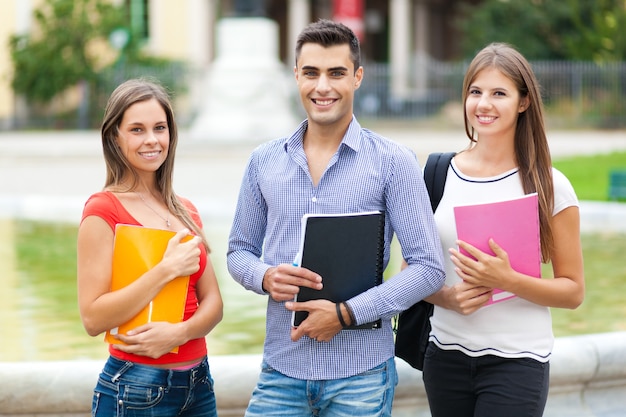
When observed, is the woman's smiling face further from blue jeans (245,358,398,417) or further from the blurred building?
the blurred building

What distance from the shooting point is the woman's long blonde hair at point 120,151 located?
3270mm

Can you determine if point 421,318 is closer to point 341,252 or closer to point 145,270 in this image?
point 341,252

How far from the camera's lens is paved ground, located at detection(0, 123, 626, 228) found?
13.1 meters

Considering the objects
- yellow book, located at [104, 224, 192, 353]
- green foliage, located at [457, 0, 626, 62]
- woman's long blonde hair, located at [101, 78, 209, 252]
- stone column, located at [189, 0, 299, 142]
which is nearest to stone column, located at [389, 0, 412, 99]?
green foliage, located at [457, 0, 626, 62]

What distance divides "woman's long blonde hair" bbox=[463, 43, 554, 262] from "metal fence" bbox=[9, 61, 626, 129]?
93.5ft

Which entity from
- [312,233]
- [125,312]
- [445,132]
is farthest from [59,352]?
[445,132]

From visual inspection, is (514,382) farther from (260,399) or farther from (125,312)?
(125,312)

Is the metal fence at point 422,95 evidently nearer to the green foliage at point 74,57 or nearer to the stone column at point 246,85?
the green foliage at point 74,57

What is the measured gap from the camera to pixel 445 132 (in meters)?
31.5

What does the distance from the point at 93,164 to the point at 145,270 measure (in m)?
19.2

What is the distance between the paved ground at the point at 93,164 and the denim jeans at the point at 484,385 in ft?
29.7

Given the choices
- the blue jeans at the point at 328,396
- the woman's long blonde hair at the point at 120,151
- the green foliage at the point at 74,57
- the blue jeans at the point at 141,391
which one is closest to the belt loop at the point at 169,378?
the blue jeans at the point at 141,391

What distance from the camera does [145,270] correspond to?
3137 mm

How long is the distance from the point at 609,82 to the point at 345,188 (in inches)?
1237
